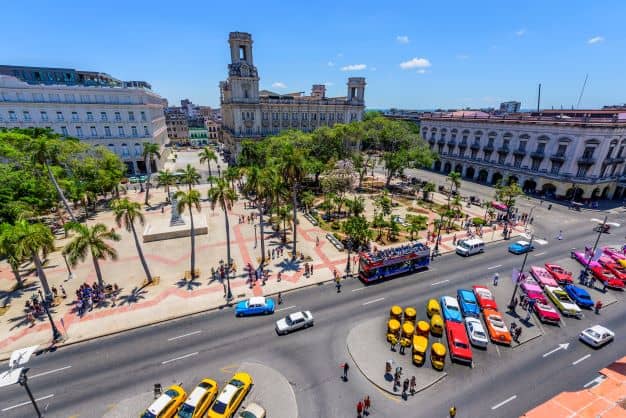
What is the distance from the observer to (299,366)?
75.8ft

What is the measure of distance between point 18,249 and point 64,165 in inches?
1687

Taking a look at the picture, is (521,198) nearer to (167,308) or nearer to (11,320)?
(167,308)

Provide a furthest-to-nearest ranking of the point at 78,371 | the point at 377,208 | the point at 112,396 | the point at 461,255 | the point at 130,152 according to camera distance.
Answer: the point at 130,152 < the point at 377,208 < the point at 461,255 < the point at 78,371 < the point at 112,396

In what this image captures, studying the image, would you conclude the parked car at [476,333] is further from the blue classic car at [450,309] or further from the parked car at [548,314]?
the parked car at [548,314]

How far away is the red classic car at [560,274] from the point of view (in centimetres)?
3425

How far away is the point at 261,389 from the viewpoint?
831 inches

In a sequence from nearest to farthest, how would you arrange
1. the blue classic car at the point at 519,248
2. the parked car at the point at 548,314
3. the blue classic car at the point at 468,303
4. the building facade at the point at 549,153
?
1. the parked car at the point at 548,314
2. the blue classic car at the point at 468,303
3. the blue classic car at the point at 519,248
4. the building facade at the point at 549,153

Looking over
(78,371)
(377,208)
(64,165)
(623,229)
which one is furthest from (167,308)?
(623,229)

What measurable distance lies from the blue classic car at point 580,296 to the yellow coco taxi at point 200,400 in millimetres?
37835

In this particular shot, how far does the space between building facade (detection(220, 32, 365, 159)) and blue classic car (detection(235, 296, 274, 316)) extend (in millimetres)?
77161

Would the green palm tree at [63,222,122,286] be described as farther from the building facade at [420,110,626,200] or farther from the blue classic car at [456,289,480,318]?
the building facade at [420,110,626,200]

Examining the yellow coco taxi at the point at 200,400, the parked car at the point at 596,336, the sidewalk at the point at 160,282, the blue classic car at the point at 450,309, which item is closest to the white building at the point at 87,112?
the sidewalk at the point at 160,282

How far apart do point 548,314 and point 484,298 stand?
221 inches

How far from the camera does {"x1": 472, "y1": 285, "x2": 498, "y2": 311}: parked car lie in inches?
1152
